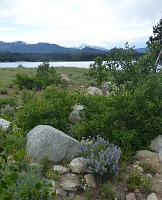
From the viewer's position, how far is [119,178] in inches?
175

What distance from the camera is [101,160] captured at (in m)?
4.26

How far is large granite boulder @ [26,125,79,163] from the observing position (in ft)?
15.7

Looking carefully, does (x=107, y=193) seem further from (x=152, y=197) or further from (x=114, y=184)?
(x=152, y=197)

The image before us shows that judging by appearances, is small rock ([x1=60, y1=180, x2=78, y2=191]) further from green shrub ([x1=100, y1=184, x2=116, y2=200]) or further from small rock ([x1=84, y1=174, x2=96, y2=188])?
green shrub ([x1=100, y1=184, x2=116, y2=200])

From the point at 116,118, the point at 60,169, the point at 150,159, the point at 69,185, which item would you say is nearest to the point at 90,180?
the point at 69,185

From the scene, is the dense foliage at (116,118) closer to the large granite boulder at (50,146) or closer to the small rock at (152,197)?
the large granite boulder at (50,146)

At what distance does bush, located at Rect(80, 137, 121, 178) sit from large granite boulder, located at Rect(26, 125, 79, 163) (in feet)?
1.24

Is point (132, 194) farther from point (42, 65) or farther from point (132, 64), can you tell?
point (42, 65)

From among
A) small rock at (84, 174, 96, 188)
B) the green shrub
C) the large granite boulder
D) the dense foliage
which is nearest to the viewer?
the green shrub

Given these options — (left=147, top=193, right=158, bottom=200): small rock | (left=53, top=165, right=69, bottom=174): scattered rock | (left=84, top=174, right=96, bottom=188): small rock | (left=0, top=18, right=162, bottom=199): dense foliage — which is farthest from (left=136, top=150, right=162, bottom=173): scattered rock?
(left=53, top=165, right=69, bottom=174): scattered rock

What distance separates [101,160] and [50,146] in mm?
1050

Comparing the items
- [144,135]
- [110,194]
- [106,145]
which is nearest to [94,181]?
[110,194]

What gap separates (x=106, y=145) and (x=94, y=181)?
28.7 inches

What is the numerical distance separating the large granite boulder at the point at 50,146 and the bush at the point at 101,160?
0.38 meters
